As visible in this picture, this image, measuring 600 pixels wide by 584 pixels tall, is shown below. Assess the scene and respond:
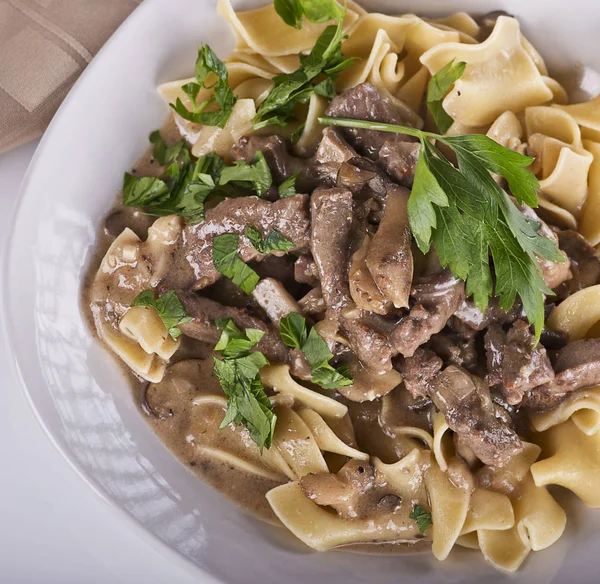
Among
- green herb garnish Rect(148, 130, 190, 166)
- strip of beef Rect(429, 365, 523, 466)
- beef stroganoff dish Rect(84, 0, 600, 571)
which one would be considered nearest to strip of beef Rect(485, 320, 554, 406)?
beef stroganoff dish Rect(84, 0, 600, 571)

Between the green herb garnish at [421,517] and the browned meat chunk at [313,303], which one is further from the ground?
the browned meat chunk at [313,303]

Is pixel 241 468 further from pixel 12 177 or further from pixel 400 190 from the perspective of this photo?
pixel 12 177

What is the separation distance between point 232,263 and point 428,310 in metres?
1.23

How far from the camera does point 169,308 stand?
4109 mm

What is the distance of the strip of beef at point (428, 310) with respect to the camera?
12.4 feet

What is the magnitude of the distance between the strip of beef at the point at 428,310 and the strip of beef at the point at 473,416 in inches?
12.2

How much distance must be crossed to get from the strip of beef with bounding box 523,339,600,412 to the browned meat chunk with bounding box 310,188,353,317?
1308mm

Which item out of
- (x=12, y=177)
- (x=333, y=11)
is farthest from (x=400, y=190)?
(x=12, y=177)

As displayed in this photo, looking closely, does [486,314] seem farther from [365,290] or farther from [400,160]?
[400,160]

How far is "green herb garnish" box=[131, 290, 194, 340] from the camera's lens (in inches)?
160

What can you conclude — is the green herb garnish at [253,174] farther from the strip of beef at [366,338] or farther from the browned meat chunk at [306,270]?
the strip of beef at [366,338]

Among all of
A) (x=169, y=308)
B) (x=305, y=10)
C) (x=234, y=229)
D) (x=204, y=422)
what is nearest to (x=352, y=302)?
(x=234, y=229)

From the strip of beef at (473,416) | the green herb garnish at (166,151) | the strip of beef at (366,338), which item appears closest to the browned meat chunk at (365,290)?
the strip of beef at (366,338)

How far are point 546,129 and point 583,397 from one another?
1.82 metres
